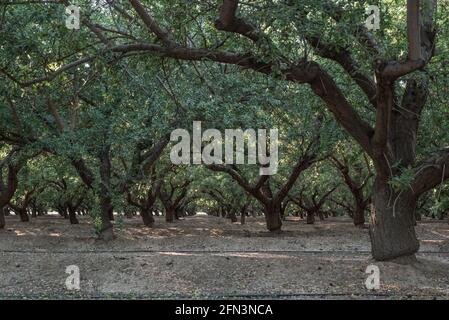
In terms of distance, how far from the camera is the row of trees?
22.1 feet

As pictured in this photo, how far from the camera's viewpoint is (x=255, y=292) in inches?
320

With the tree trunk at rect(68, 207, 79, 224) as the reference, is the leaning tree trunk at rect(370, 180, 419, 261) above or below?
above

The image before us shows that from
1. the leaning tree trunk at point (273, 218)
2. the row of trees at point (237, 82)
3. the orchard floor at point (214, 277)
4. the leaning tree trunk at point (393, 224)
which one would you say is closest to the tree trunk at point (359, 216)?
the leaning tree trunk at point (273, 218)

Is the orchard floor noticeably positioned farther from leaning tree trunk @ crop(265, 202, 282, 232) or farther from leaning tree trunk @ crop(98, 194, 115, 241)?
leaning tree trunk @ crop(265, 202, 282, 232)

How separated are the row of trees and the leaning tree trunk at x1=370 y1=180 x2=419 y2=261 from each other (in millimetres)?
21

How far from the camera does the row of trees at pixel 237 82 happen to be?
6750 millimetres

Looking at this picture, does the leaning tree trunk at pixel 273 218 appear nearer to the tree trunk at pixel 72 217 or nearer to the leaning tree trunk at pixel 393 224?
the leaning tree trunk at pixel 393 224

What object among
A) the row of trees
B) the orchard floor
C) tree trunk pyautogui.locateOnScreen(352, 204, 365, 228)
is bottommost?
the orchard floor

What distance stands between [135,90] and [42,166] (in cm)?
1191

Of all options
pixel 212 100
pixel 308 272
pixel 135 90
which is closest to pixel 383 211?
pixel 308 272

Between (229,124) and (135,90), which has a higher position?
(135,90)

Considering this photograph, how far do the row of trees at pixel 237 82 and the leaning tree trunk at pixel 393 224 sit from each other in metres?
0.02

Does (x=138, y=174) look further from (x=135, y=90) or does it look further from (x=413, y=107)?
(x=413, y=107)

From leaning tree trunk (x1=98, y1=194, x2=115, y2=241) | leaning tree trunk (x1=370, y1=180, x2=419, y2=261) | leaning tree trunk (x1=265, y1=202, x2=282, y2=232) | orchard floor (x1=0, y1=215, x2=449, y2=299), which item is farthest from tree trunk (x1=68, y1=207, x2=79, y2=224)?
leaning tree trunk (x1=370, y1=180, x2=419, y2=261)
